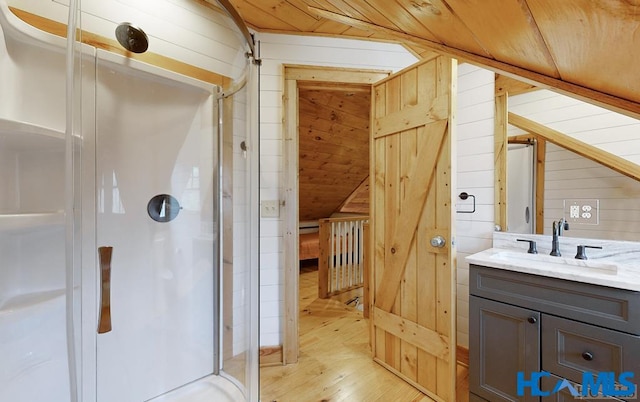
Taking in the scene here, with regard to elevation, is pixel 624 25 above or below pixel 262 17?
below

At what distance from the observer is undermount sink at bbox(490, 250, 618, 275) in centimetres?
127

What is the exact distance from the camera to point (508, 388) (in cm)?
131

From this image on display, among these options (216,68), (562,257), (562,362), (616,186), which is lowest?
(562,362)

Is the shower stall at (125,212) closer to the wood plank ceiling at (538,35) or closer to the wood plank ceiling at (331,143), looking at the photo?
the wood plank ceiling at (331,143)

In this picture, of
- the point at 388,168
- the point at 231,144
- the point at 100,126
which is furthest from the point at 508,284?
the point at 100,126

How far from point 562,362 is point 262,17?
2.52m

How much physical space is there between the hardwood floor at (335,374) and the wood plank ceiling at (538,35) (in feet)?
5.75


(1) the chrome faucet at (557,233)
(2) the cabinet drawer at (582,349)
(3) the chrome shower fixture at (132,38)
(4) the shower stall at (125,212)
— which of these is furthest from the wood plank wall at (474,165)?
(3) the chrome shower fixture at (132,38)

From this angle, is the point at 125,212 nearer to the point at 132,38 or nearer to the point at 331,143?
the point at 132,38

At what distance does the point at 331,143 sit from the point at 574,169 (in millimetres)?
2243

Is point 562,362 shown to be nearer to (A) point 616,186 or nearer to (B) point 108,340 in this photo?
(A) point 616,186

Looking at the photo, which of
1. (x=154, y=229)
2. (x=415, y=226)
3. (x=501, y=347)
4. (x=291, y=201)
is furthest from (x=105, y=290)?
(x=501, y=347)

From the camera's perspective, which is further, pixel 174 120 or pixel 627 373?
pixel 174 120

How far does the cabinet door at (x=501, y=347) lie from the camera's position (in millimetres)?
1232
